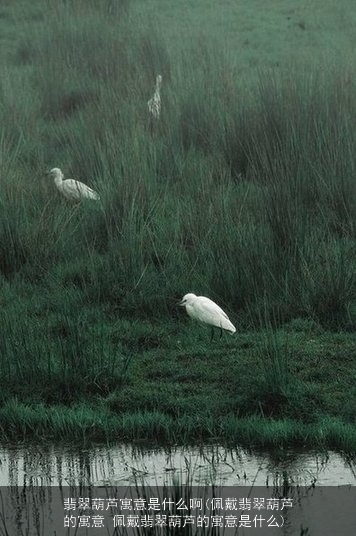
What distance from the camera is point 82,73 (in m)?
12.7

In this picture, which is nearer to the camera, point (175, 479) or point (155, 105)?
point (175, 479)

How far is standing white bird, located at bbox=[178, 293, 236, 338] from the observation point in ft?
19.0

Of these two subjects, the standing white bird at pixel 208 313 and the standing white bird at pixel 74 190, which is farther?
the standing white bird at pixel 74 190

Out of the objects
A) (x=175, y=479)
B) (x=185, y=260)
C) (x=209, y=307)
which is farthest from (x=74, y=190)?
(x=175, y=479)

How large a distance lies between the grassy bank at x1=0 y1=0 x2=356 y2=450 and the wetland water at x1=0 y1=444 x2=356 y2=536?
15 cm

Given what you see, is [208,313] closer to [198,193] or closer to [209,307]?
[209,307]

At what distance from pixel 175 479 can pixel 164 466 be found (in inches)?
16.7

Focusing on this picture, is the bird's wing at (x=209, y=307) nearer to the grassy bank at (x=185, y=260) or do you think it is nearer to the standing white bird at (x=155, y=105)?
the grassy bank at (x=185, y=260)

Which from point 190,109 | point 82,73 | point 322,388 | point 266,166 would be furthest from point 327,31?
point 322,388

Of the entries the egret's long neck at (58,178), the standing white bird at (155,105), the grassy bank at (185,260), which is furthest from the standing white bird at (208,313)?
the standing white bird at (155,105)

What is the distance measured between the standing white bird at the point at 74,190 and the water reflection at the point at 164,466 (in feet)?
11.2

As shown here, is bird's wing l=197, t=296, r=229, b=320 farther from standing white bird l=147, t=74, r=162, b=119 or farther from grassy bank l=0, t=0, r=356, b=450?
standing white bird l=147, t=74, r=162, b=119

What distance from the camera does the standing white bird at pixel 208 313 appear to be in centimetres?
578

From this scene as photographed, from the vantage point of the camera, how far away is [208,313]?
228 inches
